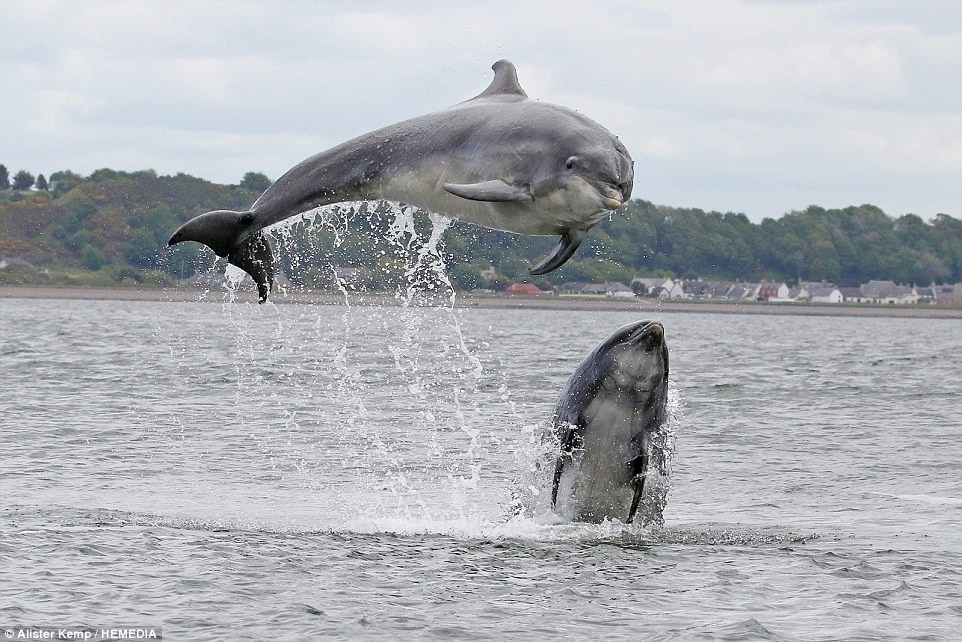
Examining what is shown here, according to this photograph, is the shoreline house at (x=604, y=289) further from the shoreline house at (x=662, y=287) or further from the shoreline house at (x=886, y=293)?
the shoreline house at (x=886, y=293)

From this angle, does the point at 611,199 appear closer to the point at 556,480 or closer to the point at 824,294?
the point at 556,480

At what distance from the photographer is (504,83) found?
952cm

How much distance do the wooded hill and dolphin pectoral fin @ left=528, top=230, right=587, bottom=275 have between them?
191cm

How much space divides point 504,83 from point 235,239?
83.7 inches

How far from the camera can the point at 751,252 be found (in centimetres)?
12588

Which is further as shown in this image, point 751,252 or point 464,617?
point 751,252

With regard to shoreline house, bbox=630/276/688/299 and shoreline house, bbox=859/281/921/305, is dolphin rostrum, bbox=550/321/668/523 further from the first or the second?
shoreline house, bbox=859/281/921/305

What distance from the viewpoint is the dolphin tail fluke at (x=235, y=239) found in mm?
9852

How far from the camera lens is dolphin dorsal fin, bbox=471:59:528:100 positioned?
31.0 ft

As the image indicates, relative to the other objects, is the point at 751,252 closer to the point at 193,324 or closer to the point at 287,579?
the point at 193,324

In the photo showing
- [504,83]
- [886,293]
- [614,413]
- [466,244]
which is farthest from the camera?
[886,293]

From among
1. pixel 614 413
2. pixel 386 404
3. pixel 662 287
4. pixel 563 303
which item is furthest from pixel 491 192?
pixel 563 303

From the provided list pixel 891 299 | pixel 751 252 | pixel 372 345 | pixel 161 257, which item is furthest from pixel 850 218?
pixel 372 345

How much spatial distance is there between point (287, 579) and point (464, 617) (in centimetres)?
182
